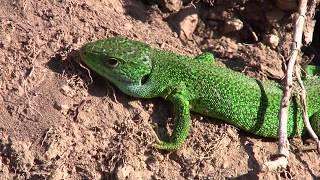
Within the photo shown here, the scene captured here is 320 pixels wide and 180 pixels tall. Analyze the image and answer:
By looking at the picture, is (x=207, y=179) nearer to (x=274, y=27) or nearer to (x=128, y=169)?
(x=128, y=169)

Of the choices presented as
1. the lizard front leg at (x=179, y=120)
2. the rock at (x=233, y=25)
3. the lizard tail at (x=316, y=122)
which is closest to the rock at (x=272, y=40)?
the rock at (x=233, y=25)

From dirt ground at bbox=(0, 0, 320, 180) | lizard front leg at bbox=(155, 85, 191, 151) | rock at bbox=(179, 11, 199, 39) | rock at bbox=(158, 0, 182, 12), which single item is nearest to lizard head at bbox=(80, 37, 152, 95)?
dirt ground at bbox=(0, 0, 320, 180)

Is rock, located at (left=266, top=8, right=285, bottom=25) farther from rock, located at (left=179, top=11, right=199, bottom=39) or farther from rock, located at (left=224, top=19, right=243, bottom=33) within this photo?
rock, located at (left=179, top=11, right=199, bottom=39)

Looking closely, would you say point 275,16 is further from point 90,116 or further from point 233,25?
point 90,116

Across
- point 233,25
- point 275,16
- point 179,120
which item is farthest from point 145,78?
point 275,16

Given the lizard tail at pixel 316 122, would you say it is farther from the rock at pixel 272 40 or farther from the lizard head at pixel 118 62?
the lizard head at pixel 118 62

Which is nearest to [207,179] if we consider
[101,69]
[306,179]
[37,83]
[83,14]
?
[306,179]

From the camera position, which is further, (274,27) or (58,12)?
(274,27)
